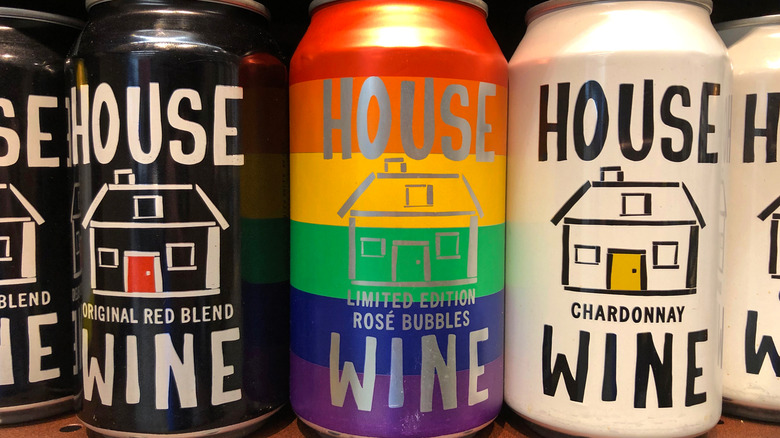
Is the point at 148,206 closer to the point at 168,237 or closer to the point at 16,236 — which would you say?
the point at 168,237

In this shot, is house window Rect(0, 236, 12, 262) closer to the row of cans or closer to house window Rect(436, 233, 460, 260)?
the row of cans

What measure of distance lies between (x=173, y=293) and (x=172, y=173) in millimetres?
123

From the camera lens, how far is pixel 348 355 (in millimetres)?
635

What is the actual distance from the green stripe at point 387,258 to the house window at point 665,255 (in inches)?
6.6

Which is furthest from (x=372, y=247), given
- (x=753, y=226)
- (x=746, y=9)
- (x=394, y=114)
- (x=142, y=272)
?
(x=746, y=9)

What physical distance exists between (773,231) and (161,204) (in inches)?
27.2

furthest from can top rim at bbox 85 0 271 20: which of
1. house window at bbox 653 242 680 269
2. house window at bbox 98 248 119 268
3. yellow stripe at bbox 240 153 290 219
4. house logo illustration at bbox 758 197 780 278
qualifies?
house logo illustration at bbox 758 197 780 278

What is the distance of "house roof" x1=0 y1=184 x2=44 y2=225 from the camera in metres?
0.68

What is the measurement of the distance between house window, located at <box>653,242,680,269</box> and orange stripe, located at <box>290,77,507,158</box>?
0.64ft

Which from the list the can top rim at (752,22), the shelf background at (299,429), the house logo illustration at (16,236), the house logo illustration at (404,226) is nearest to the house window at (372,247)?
the house logo illustration at (404,226)

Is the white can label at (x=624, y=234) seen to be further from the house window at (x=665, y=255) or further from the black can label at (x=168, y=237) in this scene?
the black can label at (x=168, y=237)

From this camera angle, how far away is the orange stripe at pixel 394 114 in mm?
609

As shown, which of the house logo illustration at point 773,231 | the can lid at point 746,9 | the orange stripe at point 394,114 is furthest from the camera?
the can lid at point 746,9

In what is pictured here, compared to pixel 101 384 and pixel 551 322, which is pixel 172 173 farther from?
pixel 551 322
